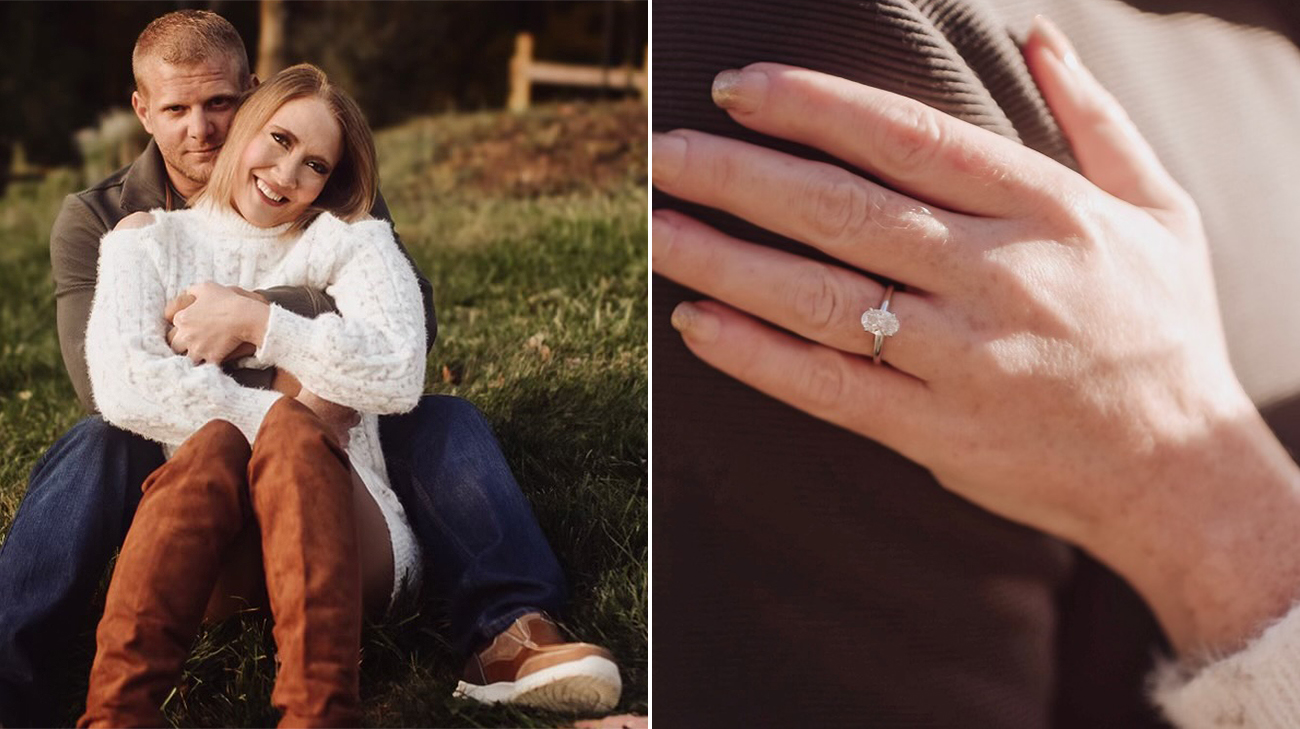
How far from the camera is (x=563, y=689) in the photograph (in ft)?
4.63

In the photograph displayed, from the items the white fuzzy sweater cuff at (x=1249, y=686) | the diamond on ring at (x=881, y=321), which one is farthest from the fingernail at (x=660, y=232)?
the white fuzzy sweater cuff at (x=1249, y=686)

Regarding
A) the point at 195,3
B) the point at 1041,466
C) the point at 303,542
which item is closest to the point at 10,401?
the point at 195,3

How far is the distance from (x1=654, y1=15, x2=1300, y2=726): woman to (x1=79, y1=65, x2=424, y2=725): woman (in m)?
0.39

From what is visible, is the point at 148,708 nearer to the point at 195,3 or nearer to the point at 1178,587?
the point at 195,3

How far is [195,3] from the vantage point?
62.6 inches

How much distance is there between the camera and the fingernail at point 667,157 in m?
1.38

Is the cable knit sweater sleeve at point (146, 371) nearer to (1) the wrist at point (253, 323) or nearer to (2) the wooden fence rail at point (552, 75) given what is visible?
(1) the wrist at point (253, 323)

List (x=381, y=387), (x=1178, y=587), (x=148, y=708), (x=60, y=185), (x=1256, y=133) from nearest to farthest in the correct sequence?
1. (x=148, y=708)
2. (x=381, y=387)
3. (x=1178, y=587)
4. (x=1256, y=133)
5. (x=60, y=185)

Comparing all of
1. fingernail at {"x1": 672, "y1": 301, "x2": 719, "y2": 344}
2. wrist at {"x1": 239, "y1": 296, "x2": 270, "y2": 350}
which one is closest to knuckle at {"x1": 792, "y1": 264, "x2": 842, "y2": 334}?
fingernail at {"x1": 672, "y1": 301, "x2": 719, "y2": 344}

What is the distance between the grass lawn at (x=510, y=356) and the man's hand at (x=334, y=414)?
0.80 feet

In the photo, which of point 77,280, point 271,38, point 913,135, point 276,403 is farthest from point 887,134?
point 77,280

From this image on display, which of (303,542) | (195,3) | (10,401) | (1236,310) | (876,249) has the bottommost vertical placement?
(10,401)

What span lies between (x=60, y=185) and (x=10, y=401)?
1.59 feet

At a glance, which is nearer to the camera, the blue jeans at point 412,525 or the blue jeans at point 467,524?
the blue jeans at point 412,525
